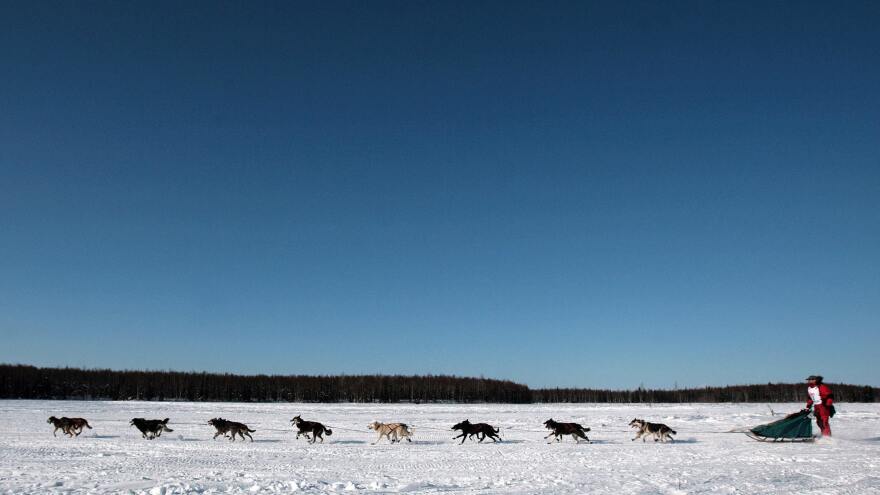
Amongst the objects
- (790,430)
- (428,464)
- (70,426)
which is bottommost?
(428,464)

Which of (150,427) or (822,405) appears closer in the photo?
(822,405)

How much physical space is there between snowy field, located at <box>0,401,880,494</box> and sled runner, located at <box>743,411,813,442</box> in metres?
0.48

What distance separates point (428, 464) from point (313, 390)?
5412 cm

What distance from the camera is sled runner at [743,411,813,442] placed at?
701 inches

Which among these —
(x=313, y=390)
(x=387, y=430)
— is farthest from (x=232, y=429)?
(x=313, y=390)

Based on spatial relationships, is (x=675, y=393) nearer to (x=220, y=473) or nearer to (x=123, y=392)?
(x=123, y=392)

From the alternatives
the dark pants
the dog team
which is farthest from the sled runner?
the dog team

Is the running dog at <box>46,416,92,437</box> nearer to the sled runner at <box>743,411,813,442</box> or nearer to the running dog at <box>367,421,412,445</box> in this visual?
the running dog at <box>367,421,412,445</box>

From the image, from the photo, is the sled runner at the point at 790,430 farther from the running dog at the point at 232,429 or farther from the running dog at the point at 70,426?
the running dog at the point at 70,426

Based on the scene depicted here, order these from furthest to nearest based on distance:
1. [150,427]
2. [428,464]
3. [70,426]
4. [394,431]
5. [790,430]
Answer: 1. [70,426]
2. [150,427]
3. [394,431]
4. [790,430]
5. [428,464]

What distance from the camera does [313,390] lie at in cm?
6519

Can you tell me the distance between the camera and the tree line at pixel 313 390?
59188mm

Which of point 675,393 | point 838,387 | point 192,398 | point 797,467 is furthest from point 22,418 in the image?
point 838,387

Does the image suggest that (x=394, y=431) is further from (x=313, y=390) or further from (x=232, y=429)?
(x=313, y=390)
